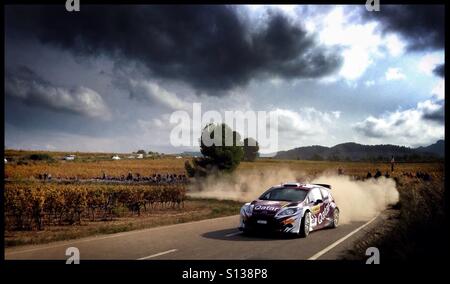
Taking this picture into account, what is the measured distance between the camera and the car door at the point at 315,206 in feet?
48.5

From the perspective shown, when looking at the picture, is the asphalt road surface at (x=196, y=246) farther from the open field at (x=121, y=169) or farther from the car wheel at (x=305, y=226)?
the open field at (x=121, y=169)

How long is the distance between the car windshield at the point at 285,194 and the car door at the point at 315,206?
1.05 feet

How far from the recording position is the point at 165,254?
10633 millimetres

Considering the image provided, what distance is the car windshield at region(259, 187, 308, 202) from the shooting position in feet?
48.6

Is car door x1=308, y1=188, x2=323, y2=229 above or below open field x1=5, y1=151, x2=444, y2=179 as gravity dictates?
below

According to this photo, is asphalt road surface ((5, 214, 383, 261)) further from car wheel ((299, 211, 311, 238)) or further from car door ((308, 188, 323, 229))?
car door ((308, 188, 323, 229))

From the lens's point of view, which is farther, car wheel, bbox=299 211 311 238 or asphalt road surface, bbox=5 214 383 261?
car wheel, bbox=299 211 311 238

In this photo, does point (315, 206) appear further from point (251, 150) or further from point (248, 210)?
point (251, 150)

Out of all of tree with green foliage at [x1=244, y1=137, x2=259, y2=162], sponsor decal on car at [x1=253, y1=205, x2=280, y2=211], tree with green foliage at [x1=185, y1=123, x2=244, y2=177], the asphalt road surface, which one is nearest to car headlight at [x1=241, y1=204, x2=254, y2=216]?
sponsor decal on car at [x1=253, y1=205, x2=280, y2=211]

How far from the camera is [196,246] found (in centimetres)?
1193

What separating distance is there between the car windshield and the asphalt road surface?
4.38 ft

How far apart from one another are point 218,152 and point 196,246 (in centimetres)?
3648
